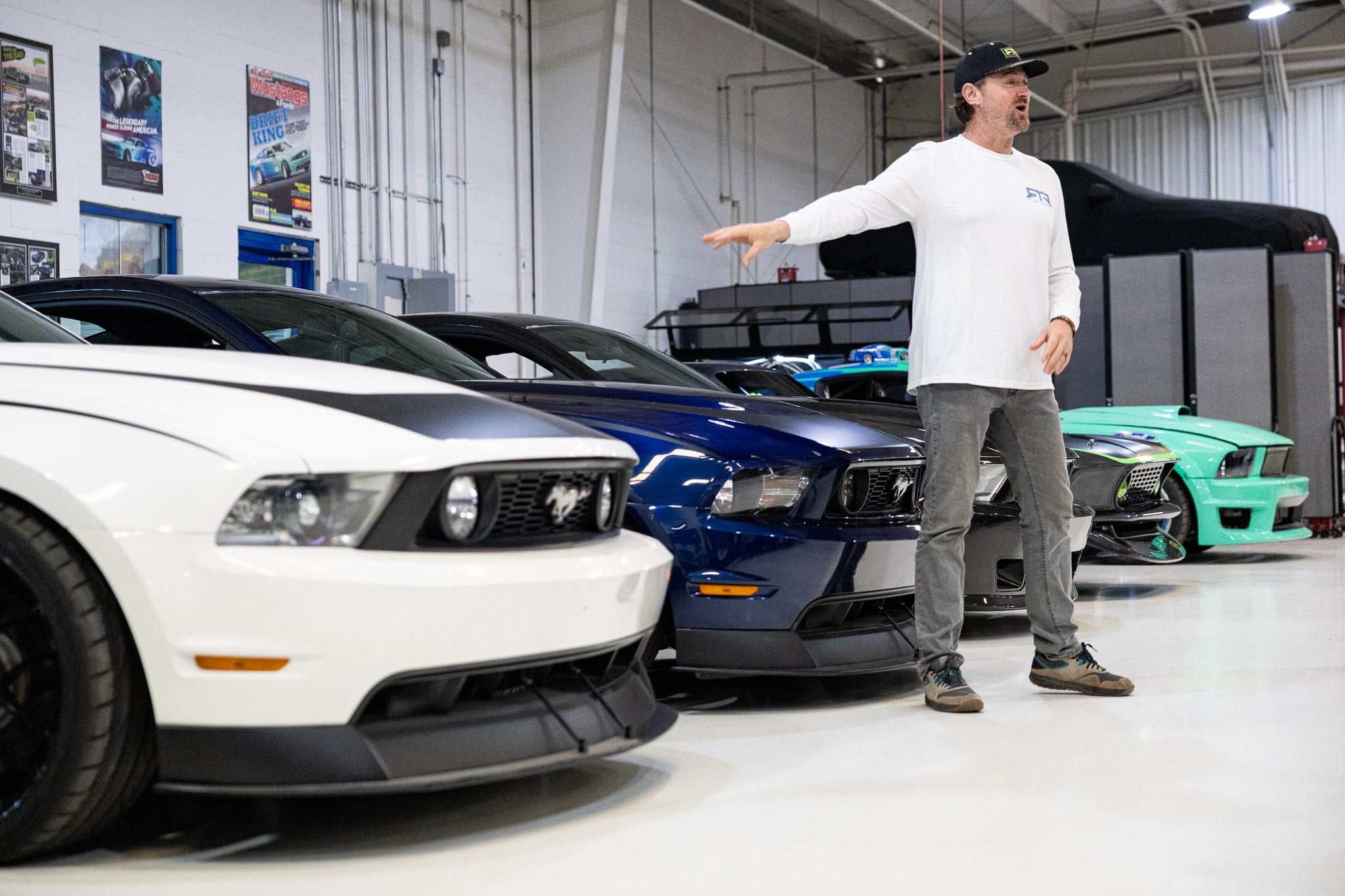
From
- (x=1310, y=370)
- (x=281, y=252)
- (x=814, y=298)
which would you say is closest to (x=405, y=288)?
(x=281, y=252)

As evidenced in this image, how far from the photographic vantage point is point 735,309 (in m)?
14.2

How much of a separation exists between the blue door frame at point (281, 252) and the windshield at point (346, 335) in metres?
6.09

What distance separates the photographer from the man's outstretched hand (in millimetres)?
3207

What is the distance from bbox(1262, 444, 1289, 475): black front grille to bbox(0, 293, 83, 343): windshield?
23.1ft

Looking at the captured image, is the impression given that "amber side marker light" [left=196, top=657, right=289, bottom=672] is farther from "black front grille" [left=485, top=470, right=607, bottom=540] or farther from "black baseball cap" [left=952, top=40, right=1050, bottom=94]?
"black baseball cap" [left=952, top=40, right=1050, bottom=94]

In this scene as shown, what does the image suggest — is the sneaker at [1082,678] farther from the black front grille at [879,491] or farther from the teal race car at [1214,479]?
the teal race car at [1214,479]

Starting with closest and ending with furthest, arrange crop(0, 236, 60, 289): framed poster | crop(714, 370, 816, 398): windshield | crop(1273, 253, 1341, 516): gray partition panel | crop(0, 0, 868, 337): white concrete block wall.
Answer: crop(714, 370, 816, 398): windshield
crop(0, 236, 60, 289): framed poster
crop(0, 0, 868, 337): white concrete block wall
crop(1273, 253, 1341, 516): gray partition panel

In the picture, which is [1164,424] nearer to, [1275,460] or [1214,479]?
[1214,479]

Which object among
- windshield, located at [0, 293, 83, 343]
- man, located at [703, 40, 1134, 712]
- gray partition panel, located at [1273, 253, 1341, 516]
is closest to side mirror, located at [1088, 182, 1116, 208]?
gray partition panel, located at [1273, 253, 1341, 516]

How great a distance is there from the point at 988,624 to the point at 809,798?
302 cm

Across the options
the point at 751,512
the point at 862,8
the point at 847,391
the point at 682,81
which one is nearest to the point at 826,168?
the point at 862,8

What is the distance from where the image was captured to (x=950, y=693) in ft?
11.5

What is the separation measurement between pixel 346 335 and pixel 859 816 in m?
2.04

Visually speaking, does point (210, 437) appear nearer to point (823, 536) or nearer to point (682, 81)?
point (823, 536)
